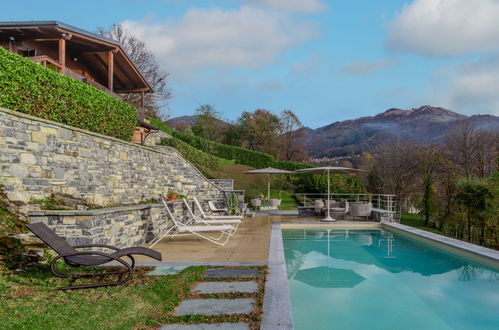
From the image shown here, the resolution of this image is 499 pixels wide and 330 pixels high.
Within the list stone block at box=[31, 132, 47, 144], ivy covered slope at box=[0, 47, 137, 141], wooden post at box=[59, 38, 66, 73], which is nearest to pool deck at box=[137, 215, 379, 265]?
stone block at box=[31, 132, 47, 144]

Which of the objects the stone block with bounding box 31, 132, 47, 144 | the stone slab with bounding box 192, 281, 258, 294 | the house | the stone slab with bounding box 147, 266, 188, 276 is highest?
the house

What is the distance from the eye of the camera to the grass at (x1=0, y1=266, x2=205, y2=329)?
2971 mm

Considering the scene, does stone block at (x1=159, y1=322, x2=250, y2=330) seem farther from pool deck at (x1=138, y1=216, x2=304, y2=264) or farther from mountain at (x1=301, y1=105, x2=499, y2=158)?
mountain at (x1=301, y1=105, x2=499, y2=158)

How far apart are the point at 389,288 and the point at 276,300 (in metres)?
2.56

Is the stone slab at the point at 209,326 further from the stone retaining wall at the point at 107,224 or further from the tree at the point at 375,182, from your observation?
the tree at the point at 375,182

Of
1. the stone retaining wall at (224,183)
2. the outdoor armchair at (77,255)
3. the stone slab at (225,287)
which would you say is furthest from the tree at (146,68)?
the stone slab at (225,287)

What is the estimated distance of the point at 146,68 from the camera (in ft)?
92.4

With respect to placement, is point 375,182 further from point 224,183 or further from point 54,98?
point 54,98

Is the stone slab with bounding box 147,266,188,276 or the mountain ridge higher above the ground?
the mountain ridge

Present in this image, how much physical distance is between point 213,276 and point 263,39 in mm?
10929

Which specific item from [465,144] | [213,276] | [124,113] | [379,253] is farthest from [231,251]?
[465,144]

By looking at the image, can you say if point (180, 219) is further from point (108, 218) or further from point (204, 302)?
point (204, 302)

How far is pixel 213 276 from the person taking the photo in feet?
14.9

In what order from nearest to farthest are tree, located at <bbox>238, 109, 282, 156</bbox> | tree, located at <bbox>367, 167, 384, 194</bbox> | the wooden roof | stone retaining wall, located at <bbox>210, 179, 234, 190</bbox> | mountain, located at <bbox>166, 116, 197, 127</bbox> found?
the wooden roof < stone retaining wall, located at <bbox>210, 179, 234, 190</bbox> < tree, located at <bbox>367, 167, 384, 194</bbox> < tree, located at <bbox>238, 109, 282, 156</bbox> < mountain, located at <bbox>166, 116, 197, 127</bbox>
